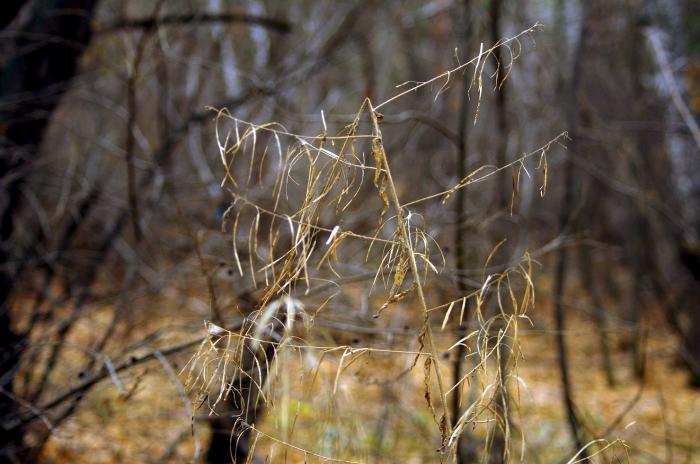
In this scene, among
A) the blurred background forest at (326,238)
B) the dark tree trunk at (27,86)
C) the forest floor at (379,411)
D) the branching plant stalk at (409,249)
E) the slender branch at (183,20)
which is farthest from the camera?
the slender branch at (183,20)

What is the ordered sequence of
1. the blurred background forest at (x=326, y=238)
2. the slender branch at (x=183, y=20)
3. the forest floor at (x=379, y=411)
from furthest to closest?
the slender branch at (x=183, y=20)
the forest floor at (x=379, y=411)
the blurred background forest at (x=326, y=238)

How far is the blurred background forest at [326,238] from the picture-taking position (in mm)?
1490

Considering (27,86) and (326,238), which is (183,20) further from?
(326,238)

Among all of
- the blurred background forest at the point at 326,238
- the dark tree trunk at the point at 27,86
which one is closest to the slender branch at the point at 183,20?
the blurred background forest at the point at 326,238

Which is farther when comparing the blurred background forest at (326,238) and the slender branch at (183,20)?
the slender branch at (183,20)

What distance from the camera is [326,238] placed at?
135 inches

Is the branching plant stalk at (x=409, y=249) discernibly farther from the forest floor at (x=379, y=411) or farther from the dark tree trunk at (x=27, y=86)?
the dark tree trunk at (x=27, y=86)

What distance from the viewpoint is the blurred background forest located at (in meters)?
1.49

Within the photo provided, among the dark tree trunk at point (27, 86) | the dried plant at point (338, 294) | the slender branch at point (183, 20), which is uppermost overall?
the slender branch at point (183, 20)

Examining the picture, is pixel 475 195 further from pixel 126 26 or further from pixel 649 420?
pixel 126 26

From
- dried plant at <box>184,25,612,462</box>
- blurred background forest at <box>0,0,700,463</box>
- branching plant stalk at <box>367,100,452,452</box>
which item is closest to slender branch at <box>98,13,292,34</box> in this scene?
blurred background forest at <box>0,0,700,463</box>

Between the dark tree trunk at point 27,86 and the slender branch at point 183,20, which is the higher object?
the slender branch at point 183,20

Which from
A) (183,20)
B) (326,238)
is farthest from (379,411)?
(183,20)

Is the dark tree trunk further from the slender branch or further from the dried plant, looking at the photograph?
the dried plant
